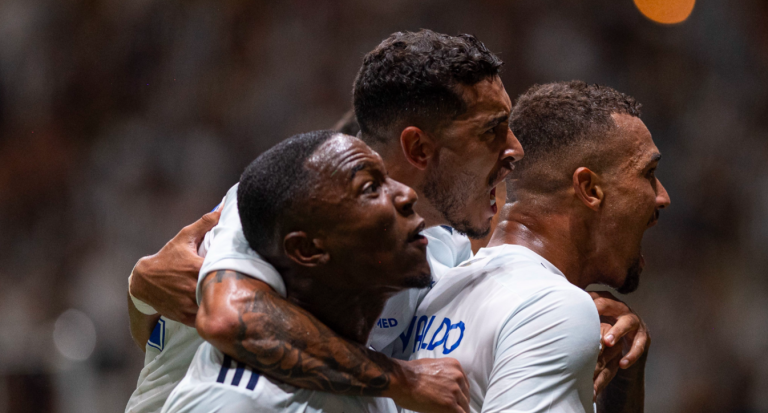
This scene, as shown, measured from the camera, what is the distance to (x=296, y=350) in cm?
148

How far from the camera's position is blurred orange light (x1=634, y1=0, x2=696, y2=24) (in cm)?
680

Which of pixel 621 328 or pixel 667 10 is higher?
pixel 667 10

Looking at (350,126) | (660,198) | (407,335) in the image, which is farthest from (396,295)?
(350,126)

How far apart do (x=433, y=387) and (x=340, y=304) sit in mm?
319

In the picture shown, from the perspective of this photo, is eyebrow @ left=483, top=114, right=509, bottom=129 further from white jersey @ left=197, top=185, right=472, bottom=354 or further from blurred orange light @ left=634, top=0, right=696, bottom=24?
blurred orange light @ left=634, top=0, right=696, bottom=24

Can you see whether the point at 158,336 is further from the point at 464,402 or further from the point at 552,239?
the point at 552,239

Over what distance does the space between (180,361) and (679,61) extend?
6409 millimetres

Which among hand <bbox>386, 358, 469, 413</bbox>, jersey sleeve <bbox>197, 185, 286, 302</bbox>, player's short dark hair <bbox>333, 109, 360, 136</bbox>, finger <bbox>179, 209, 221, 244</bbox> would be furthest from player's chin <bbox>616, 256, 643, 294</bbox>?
player's short dark hair <bbox>333, 109, 360, 136</bbox>

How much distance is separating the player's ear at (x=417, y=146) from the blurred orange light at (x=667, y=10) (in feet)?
18.7

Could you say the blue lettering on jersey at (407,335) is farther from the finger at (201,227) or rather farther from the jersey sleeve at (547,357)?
the finger at (201,227)

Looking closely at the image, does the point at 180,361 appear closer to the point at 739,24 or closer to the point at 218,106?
the point at 218,106

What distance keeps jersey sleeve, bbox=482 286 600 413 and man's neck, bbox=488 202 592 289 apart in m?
0.46

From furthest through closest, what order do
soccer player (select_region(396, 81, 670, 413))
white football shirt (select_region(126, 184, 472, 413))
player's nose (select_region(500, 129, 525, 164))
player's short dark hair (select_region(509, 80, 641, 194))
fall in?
player's short dark hair (select_region(509, 80, 641, 194)) < player's nose (select_region(500, 129, 525, 164)) < soccer player (select_region(396, 81, 670, 413)) < white football shirt (select_region(126, 184, 472, 413))

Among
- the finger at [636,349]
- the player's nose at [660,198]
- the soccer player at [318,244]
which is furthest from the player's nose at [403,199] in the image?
the player's nose at [660,198]
